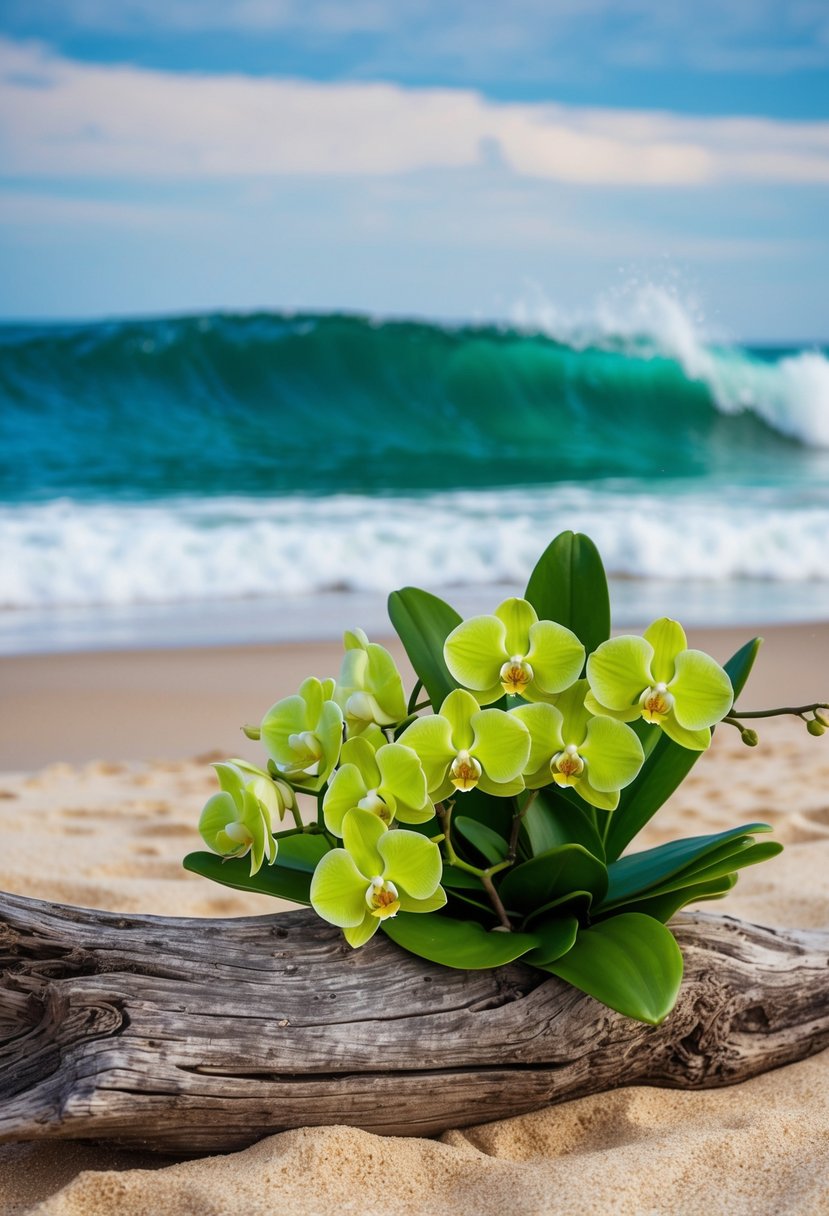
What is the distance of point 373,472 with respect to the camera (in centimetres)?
827

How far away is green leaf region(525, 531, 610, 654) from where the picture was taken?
1060 mm

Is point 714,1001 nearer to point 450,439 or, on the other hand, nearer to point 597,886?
point 597,886

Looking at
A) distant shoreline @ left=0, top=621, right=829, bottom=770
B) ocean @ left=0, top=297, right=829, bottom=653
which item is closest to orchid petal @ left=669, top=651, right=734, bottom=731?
distant shoreline @ left=0, top=621, right=829, bottom=770

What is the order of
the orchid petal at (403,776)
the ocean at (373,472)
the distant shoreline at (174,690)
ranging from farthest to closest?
the ocean at (373,472), the distant shoreline at (174,690), the orchid petal at (403,776)

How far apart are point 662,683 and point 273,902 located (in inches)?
42.5

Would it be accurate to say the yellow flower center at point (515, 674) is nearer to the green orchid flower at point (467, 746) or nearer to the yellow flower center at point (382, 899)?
the green orchid flower at point (467, 746)

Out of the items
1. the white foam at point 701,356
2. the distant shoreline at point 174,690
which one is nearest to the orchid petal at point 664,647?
the distant shoreline at point 174,690

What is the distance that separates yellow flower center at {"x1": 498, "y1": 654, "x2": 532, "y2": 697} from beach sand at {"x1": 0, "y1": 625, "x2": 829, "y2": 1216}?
400mm

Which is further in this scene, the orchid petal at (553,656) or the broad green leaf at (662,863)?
the broad green leaf at (662,863)

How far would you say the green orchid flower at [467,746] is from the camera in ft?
2.78

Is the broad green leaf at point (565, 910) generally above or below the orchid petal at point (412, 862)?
below

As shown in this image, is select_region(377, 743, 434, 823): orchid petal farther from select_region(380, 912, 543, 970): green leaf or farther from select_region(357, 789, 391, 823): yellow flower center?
select_region(380, 912, 543, 970): green leaf

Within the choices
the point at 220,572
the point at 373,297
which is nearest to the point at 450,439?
the point at 373,297

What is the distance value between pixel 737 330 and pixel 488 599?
15.1 feet
